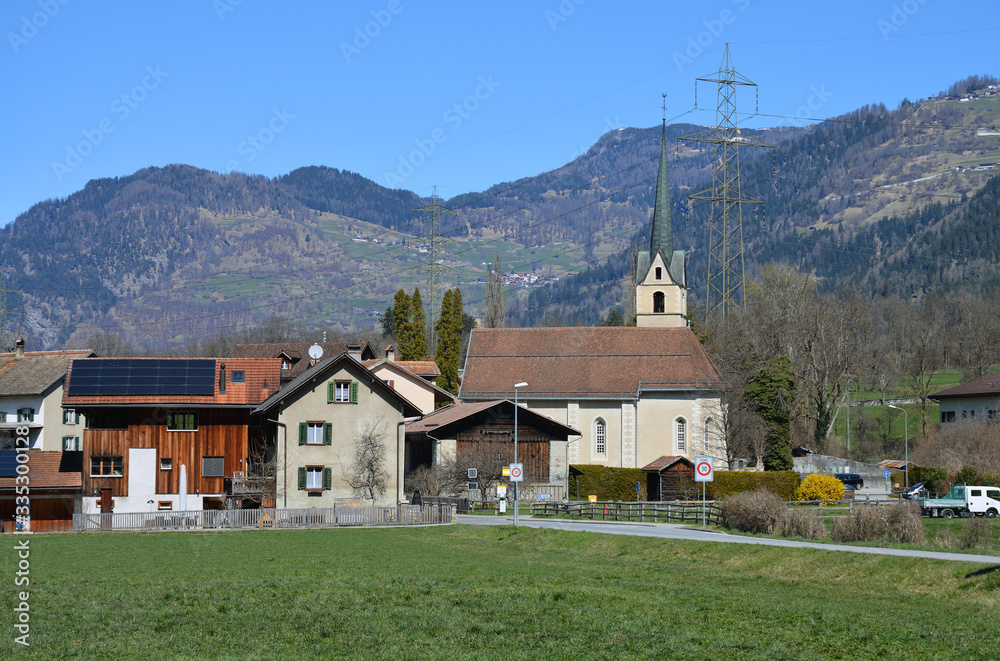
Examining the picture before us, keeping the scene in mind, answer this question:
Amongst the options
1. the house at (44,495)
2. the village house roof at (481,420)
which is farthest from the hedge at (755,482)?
the house at (44,495)

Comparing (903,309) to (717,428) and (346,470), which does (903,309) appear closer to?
(717,428)

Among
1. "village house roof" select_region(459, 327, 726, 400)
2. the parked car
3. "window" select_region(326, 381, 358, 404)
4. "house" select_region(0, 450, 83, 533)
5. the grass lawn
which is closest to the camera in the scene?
the grass lawn

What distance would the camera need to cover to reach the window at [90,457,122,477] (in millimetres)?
52106

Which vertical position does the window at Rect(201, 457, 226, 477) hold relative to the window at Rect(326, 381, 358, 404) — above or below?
below

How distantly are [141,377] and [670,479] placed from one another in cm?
3174

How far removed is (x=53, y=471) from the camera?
53156 mm

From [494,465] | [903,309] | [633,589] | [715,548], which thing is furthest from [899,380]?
[633,589]

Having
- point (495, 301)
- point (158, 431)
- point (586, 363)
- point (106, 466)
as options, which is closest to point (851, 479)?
point (586, 363)

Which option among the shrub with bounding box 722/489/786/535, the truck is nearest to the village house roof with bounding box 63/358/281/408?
the shrub with bounding box 722/489/786/535

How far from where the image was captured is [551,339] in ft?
263

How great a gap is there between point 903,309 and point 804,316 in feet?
299

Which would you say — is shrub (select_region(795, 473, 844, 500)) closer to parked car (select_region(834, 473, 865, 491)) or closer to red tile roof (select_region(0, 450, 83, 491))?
parked car (select_region(834, 473, 865, 491))

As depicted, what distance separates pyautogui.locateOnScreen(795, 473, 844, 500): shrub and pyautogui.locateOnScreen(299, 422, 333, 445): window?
2692 cm

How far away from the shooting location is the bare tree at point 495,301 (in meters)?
123
